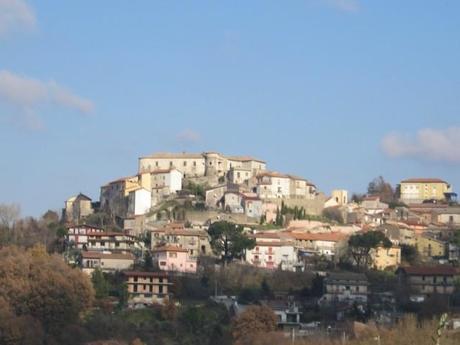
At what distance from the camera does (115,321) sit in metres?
36.2

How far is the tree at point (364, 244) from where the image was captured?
49531 millimetres

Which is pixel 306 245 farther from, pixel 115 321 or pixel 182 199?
pixel 115 321

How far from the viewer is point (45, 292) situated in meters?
35.8

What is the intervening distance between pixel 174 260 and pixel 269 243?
597cm

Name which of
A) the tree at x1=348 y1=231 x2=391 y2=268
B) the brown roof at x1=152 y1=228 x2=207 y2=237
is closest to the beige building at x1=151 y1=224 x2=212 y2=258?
the brown roof at x1=152 y1=228 x2=207 y2=237

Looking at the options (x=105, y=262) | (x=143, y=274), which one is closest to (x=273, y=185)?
(x=105, y=262)

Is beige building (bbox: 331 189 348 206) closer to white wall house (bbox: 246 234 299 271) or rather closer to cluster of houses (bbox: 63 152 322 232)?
cluster of houses (bbox: 63 152 322 232)

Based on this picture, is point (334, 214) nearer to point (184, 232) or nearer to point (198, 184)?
point (198, 184)

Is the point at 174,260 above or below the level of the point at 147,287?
above

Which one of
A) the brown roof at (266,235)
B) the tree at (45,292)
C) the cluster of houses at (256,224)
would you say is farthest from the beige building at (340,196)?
the tree at (45,292)

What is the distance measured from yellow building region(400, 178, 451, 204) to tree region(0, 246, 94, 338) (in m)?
→ 42.3

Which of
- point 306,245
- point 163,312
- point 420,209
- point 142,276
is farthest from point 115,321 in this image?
point 420,209

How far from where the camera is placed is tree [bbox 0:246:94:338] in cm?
3534

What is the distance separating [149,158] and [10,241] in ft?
61.1
